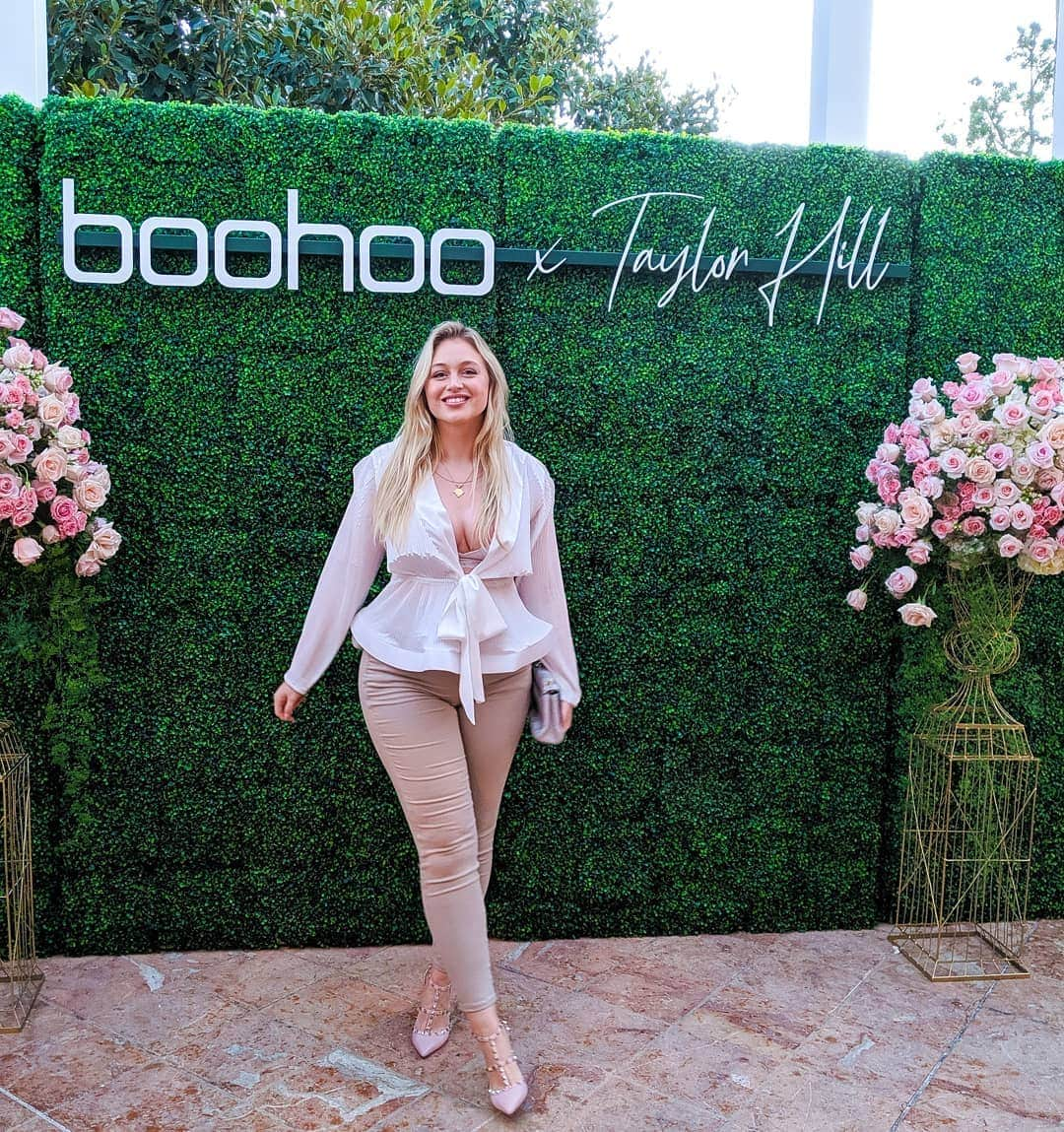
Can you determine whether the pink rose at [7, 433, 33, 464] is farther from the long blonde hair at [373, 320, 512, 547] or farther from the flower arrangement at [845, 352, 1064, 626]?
the flower arrangement at [845, 352, 1064, 626]

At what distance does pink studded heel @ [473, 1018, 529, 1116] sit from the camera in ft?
7.91

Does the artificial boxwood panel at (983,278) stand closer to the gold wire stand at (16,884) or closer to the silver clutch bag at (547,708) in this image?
the silver clutch bag at (547,708)

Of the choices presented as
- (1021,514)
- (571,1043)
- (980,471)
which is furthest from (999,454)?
(571,1043)

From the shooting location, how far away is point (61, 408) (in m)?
2.71

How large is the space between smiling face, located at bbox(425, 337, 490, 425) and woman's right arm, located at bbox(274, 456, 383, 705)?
0.80 feet

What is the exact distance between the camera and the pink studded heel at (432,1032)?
270 centimetres

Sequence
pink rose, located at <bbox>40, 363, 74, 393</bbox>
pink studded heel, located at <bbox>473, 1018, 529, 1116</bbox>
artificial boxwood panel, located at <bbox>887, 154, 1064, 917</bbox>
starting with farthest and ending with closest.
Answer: artificial boxwood panel, located at <bbox>887, 154, 1064, 917</bbox>, pink rose, located at <bbox>40, 363, 74, 393</bbox>, pink studded heel, located at <bbox>473, 1018, 529, 1116</bbox>

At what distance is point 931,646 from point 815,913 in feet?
3.28

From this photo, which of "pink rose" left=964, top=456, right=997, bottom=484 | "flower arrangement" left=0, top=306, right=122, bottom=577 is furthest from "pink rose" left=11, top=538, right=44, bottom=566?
"pink rose" left=964, top=456, right=997, bottom=484

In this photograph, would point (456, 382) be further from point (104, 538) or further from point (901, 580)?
point (901, 580)

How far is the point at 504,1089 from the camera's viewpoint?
2430 millimetres

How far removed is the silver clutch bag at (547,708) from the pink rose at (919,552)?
47.1 inches

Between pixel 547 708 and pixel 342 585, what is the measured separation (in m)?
0.60

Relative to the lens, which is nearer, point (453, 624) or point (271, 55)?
point (453, 624)
